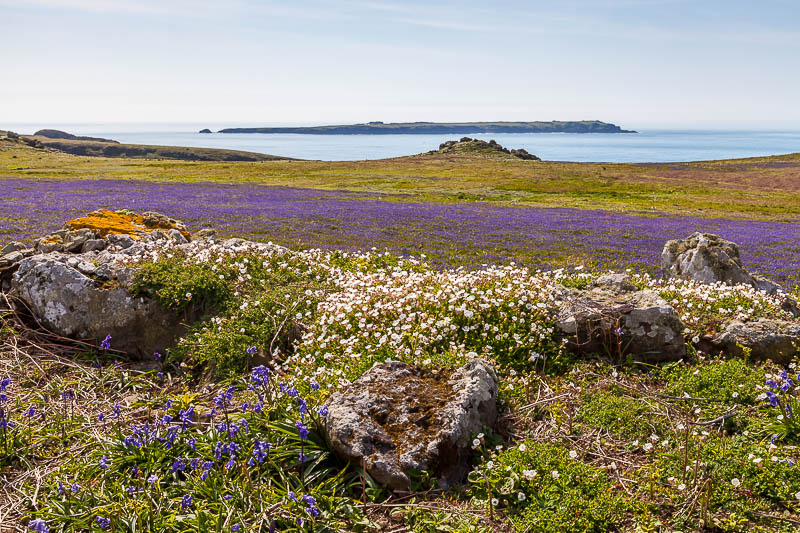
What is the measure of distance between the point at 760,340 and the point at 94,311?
10.8 metres

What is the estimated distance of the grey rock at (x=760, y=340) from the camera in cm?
691

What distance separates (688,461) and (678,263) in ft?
36.8

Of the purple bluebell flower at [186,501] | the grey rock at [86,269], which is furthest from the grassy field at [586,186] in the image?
the purple bluebell flower at [186,501]

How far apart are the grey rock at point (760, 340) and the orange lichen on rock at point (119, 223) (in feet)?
43.3

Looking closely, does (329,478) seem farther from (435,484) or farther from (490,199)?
(490,199)

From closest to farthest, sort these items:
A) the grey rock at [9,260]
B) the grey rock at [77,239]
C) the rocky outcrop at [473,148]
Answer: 1. the grey rock at [9,260]
2. the grey rock at [77,239]
3. the rocky outcrop at [473,148]

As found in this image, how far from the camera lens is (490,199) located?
52.5m

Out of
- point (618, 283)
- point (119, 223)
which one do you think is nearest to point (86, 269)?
point (119, 223)

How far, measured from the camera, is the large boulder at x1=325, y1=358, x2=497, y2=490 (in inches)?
186

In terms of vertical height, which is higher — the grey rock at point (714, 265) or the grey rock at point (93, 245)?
the grey rock at point (93, 245)

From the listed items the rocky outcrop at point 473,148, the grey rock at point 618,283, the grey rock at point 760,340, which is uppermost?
the rocky outcrop at point 473,148

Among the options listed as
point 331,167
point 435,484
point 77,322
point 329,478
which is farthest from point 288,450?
point 331,167

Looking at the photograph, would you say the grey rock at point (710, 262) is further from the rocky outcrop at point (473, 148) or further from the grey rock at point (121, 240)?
the rocky outcrop at point (473, 148)

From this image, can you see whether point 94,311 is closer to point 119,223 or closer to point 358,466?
point 119,223
